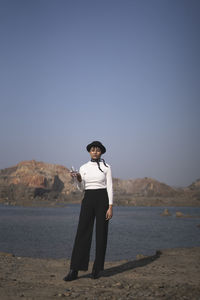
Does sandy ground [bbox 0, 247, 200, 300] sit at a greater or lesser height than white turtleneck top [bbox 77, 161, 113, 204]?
lesser

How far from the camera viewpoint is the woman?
5777 mm

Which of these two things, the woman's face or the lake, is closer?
the woman's face

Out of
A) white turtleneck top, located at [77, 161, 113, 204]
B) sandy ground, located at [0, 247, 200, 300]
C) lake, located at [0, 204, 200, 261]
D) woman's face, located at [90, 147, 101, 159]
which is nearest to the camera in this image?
sandy ground, located at [0, 247, 200, 300]

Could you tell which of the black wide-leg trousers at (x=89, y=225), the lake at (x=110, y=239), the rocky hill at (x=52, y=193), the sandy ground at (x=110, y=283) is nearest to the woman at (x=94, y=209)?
the black wide-leg trousers at (x=89, y=225)

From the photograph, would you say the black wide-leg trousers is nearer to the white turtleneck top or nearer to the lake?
the white turtleneck top

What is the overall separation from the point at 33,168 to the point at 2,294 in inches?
7634

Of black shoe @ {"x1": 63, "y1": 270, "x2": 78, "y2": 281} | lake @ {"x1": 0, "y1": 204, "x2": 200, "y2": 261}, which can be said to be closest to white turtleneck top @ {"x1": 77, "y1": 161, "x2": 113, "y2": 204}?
black shoe @ {"x1": 63, "y1": 270, "x2": 78, "y2": 281}

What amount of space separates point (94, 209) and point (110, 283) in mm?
1328

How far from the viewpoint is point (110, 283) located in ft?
17.8

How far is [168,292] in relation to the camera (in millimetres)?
4699

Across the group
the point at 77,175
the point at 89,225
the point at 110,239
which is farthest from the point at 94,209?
the point at 110,239

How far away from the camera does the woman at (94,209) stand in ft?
19.0

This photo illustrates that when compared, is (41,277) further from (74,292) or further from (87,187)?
(87,187)

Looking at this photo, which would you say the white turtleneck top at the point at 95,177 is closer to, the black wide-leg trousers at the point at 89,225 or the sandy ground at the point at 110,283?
the black wide-leg trousers at the point at 89,225
